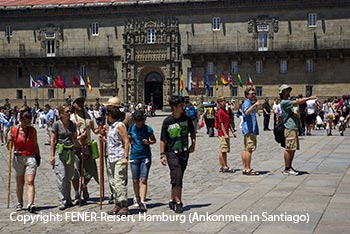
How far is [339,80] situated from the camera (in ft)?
153

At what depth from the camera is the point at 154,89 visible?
2023 inches

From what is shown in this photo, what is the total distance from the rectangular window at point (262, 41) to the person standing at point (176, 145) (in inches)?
1580

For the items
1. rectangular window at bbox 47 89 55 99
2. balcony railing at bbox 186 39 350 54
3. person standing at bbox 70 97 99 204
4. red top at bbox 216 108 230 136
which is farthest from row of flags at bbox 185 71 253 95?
person standing at bbox 70 97 99 204

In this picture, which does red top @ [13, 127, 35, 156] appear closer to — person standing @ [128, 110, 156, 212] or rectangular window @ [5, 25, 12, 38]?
person standing @ [128, 110, 156, 212]

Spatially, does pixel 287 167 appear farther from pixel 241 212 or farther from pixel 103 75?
pixel 103 75

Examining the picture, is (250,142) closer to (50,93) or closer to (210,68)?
(210,68)

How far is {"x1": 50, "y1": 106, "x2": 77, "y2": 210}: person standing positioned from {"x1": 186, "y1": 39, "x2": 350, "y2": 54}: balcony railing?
39206mm

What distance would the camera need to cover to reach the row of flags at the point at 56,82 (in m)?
48.5

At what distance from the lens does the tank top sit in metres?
8.80

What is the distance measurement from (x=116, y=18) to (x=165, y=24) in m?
4.31

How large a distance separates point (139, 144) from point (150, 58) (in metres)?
41.8

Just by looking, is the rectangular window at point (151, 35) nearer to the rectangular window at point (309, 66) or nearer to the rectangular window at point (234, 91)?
the rectangular window at point (234, 91)

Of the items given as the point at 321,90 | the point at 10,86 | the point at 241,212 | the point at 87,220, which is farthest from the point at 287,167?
the point at 10,86

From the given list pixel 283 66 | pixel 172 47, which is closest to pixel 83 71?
pixel 172 47
